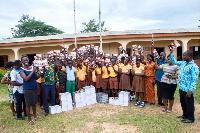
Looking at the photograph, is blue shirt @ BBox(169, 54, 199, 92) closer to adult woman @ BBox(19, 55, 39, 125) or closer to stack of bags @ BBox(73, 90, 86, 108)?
stack of bags @ BBox(73, 90, 86, 108)

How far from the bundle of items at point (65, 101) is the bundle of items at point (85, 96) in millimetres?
289

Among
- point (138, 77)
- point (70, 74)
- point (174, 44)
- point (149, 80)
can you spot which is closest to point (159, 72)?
point (149, 80)

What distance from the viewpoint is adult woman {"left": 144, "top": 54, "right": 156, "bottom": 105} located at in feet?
17.0

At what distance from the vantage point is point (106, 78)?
5.81 meters

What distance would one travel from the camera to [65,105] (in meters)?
5.09

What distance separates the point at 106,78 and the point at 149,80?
57.3 inches

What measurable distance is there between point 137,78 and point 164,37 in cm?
798

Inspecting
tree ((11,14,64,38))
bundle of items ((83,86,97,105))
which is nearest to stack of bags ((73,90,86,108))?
bundle of items ((83,86,97,105))

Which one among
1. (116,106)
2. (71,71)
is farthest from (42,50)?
(116,106)

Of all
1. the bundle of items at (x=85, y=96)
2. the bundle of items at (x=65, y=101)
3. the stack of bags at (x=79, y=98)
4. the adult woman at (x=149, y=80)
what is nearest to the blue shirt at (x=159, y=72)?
the adult woman at (x=149, y=80)

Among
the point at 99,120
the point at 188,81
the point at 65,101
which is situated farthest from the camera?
the point at 65,101

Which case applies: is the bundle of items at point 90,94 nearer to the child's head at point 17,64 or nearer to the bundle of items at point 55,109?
the bundle of items at point 55,109

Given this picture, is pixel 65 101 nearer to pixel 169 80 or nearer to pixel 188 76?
pixel 169 80

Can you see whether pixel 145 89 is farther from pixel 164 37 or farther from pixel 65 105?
pixel 164 37
